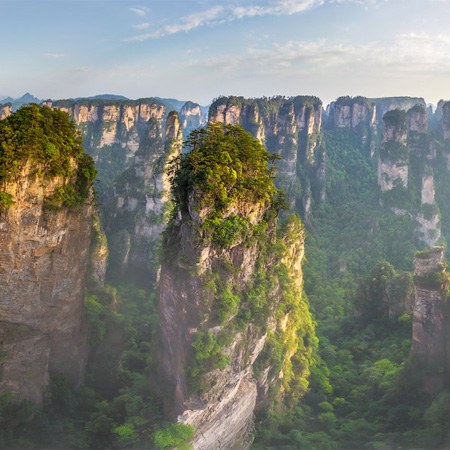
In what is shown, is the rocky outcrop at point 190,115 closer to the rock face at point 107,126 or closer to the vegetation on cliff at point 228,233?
the rock face at point 107,126

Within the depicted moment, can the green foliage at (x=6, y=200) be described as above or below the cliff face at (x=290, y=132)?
below

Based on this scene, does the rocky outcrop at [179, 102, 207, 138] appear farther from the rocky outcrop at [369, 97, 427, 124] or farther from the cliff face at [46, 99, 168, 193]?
the rocky outcrop at [369, 97, 427, 124]

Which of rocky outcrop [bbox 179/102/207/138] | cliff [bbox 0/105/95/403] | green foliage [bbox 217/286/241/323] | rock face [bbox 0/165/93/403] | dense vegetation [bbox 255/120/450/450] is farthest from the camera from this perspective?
rocky outcrop [bbox 179/102/207/138]

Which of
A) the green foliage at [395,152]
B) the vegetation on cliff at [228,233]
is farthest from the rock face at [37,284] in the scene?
the green foliage at [395,152]

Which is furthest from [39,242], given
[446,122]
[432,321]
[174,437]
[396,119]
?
[446,122]

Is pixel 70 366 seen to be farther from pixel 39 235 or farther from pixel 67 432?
pixel 39 235

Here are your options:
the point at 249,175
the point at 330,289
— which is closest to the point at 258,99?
the point at 330,289

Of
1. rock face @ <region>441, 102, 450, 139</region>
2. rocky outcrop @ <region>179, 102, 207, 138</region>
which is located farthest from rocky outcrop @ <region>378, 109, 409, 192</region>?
rocky outcrop @ <region>179, 102, 207, 138</region>
